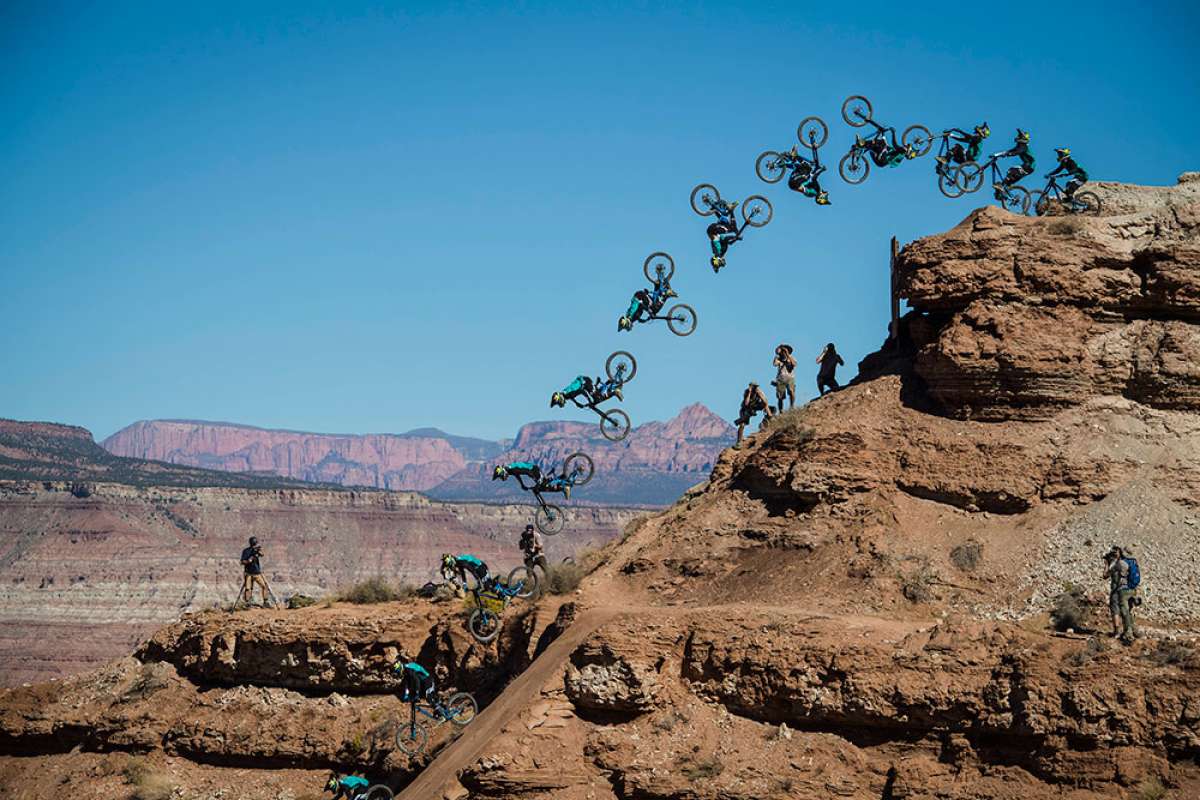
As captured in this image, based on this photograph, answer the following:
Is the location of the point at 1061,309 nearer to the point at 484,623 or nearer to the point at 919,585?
the point at 919,585

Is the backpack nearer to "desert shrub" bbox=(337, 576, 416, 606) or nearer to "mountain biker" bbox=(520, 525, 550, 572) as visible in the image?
"mountain biker" bbox=(520, 525, 550, 572)

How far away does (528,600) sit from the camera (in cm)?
4025

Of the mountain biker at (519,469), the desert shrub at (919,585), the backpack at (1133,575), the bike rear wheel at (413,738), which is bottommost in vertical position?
the bike rear wheel at (413,738)

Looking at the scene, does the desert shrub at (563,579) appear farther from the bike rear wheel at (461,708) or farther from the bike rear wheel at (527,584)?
the bike rear wheel at (461,708)

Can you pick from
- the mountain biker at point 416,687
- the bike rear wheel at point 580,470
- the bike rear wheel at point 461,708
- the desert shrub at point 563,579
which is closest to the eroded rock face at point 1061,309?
the bike rear wheel at point 580,470

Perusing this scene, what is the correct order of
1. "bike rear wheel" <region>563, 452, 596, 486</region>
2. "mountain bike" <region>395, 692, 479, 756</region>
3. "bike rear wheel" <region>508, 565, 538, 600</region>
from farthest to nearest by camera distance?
"bike rear wheel" <region>508, 565, 538, 600</region>
"bike rear wheel" <region>563, 452, 596, 486</region>
"mountain bike" <region>395, 692, 479, 756</region>

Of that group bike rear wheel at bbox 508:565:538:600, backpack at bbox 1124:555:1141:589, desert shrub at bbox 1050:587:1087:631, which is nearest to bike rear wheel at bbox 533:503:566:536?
bike rear wheel at bbox 508:565:538:600

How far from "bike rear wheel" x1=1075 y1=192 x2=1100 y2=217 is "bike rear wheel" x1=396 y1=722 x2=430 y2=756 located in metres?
19.7

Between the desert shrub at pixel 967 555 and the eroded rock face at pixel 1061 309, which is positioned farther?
the eroded rock face at pixel 1061 309

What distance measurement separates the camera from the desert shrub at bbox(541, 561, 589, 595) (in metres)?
39.8

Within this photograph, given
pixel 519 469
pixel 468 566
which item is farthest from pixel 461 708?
pixel 519 469

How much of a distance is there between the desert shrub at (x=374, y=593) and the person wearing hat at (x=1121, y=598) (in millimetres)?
22068

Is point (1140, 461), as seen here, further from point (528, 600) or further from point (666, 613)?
point (528, 600)

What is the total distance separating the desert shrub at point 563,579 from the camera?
39781 mm
